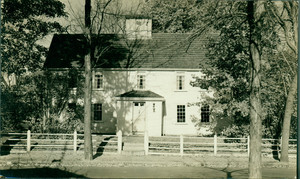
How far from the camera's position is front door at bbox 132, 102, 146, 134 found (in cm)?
2288

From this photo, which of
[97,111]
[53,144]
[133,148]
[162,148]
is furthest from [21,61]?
[162,148]

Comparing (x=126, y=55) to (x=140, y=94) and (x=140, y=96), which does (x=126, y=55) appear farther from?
(x=140, y=96)

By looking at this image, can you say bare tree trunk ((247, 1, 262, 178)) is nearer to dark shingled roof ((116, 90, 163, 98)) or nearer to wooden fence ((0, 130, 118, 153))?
wooden fence ((0, 130, 118, 153))

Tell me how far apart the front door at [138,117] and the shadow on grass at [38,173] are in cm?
983

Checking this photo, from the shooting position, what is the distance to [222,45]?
1792 cm

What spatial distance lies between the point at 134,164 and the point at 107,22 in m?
8.13

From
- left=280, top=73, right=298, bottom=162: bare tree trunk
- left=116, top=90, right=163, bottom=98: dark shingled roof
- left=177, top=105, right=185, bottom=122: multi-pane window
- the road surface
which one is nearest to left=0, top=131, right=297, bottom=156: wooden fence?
left=280, top=73, right=298, bottom=162: bare tree trunk

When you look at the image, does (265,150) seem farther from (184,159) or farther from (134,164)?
(134,164)

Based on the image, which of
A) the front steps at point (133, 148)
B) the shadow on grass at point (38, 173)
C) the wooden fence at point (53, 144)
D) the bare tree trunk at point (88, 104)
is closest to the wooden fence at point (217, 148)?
the front steps at point (133, 148)

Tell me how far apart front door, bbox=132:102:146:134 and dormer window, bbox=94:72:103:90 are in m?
3.37

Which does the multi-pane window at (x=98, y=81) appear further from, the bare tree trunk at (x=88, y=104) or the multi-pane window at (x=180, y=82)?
the bare tree trunk at (x=88, y=104)

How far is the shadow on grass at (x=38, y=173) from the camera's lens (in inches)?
480

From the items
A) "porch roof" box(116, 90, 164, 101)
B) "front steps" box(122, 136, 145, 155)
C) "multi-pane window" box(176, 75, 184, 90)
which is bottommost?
"front steps" box(122, 136, 145, 155)

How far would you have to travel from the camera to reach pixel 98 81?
80.8 ft
